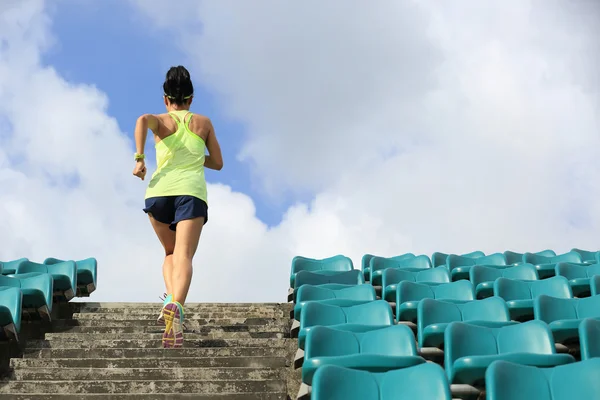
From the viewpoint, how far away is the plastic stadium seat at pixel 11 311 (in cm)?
487

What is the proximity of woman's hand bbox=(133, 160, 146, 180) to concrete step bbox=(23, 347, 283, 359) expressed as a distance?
1188 millimetres

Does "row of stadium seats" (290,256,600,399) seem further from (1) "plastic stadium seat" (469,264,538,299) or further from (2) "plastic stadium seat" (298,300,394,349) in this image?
(1) "plastic stadium seat" (469,264,538,299)

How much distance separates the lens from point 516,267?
6.85 metres

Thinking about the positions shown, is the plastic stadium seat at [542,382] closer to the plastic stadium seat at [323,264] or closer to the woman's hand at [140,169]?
the woman's hand at [140,169]

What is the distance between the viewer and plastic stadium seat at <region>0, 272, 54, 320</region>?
5523 mm

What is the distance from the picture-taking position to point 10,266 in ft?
23.7

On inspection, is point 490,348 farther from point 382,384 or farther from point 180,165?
point 180,165

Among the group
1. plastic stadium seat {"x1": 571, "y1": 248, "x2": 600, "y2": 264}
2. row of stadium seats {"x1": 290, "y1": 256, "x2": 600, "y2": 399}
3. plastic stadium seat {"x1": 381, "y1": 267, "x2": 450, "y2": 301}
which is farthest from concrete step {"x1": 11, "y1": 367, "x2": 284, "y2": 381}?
plastic stadium seat {"x1": 571, "y1": 248, "x2": 600, "y2": 264}

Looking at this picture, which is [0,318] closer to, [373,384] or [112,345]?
[112,345]

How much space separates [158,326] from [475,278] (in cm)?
281

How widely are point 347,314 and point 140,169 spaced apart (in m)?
1.57

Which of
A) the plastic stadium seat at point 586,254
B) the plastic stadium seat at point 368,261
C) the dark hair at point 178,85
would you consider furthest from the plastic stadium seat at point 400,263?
the dark hair at point 178,85

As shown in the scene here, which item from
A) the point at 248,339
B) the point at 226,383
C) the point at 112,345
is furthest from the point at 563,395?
the point at 112,345

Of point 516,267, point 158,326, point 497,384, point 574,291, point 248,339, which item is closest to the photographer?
point 497,384
